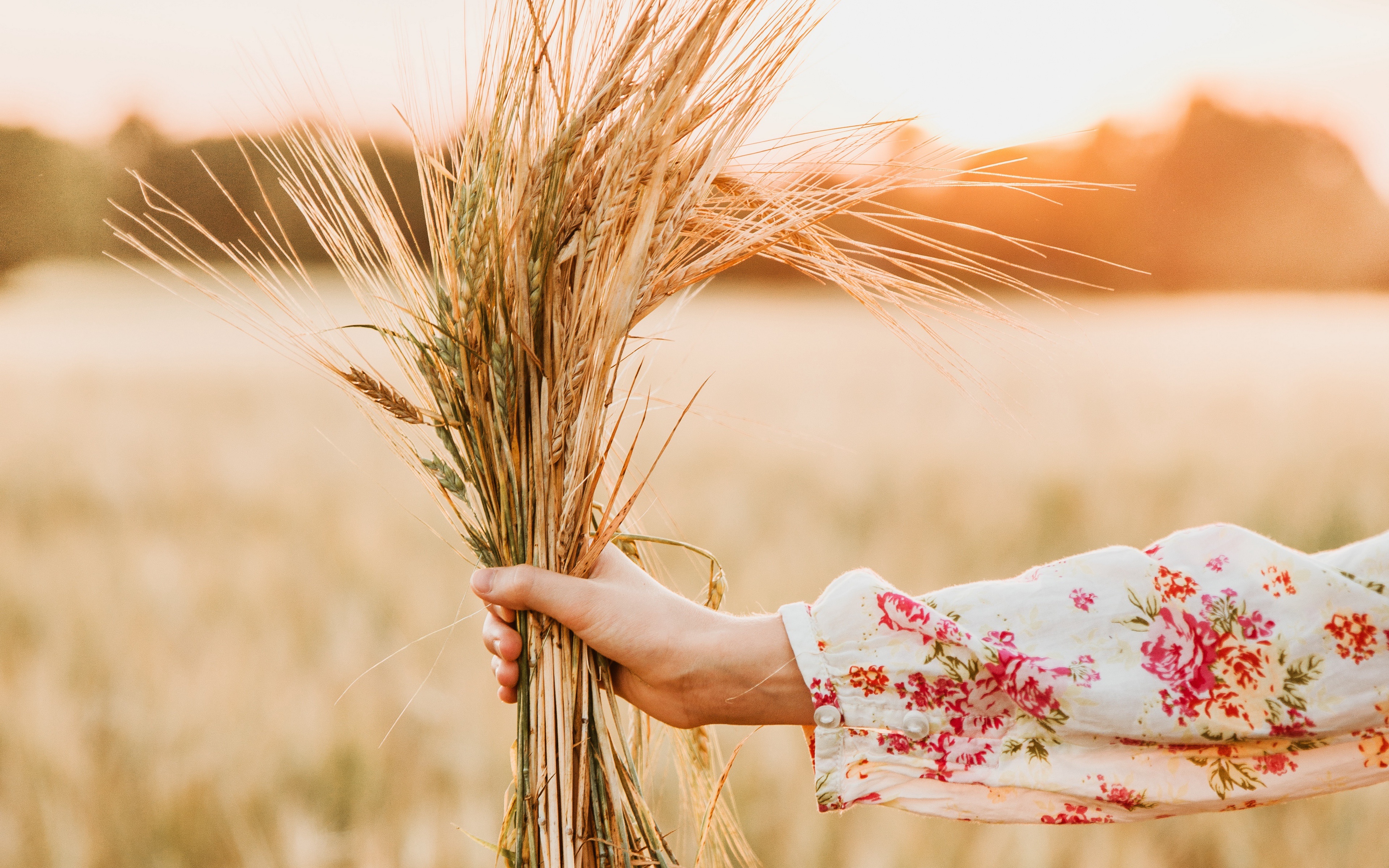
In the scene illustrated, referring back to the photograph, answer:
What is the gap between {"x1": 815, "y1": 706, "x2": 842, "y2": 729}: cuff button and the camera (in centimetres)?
60

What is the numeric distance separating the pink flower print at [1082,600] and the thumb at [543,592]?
33 cm

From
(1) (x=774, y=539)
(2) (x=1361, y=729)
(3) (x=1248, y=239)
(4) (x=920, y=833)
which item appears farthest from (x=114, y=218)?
(3) (x=1248, y=239)

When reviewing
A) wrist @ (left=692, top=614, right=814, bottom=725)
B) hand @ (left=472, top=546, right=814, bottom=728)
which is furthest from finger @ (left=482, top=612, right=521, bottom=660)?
wrist @ (left=692, top=614, right=814, bottom=725)

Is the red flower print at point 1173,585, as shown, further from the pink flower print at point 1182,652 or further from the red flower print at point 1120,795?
the red flower print at point 1120,795

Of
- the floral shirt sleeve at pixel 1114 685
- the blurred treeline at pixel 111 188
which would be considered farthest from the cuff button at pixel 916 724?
the blurred treeline at pixel 111 188

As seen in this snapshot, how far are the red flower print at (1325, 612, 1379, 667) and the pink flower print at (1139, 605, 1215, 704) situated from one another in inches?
3.1

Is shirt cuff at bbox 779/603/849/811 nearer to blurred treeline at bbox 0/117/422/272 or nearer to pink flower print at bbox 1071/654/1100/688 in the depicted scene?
pink flower print at bbox 1071/654/1100/688

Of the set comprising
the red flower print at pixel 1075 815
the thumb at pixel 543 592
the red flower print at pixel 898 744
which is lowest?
the red flower print at pixel 1075 815

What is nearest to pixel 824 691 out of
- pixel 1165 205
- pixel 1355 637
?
pixel 1355 637

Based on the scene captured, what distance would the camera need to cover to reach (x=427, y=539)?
8.47ft

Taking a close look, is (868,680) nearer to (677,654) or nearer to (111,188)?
(677,654)

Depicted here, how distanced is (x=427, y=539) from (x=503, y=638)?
82.8 inches

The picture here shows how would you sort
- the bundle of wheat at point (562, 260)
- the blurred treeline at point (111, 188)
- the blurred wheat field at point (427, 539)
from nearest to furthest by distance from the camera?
the bundle of wheat at point (562, 260) < the blurred wheat field at point (427, 539) < the blurred treeline at point (111, 188)

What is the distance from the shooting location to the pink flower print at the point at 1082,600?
23.6 inches
